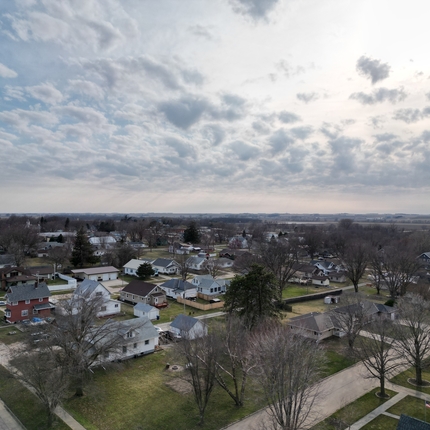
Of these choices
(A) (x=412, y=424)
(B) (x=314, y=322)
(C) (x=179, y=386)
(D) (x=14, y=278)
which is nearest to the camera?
(A) (x=412, y=424)

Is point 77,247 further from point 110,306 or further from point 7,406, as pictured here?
point 7,406

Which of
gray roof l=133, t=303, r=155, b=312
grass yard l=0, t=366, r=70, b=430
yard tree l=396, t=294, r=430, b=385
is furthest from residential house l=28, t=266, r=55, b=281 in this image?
yard tree l=396, t=294, r=430, b=385

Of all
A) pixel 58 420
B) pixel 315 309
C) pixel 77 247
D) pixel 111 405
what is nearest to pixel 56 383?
pixel 58 420

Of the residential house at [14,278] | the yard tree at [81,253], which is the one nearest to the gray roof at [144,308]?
the residential house at [14,278]

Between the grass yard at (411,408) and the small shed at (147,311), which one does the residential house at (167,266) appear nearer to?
the small shed at (147,311)

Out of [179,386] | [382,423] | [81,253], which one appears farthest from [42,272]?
[382,423]

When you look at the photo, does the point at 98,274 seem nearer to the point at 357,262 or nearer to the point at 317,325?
the point at 317,325

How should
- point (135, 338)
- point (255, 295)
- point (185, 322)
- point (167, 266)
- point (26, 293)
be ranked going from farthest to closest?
point (167, 266), point (26, 293), point (255, 295), point (185, 322), point (135, 338)
